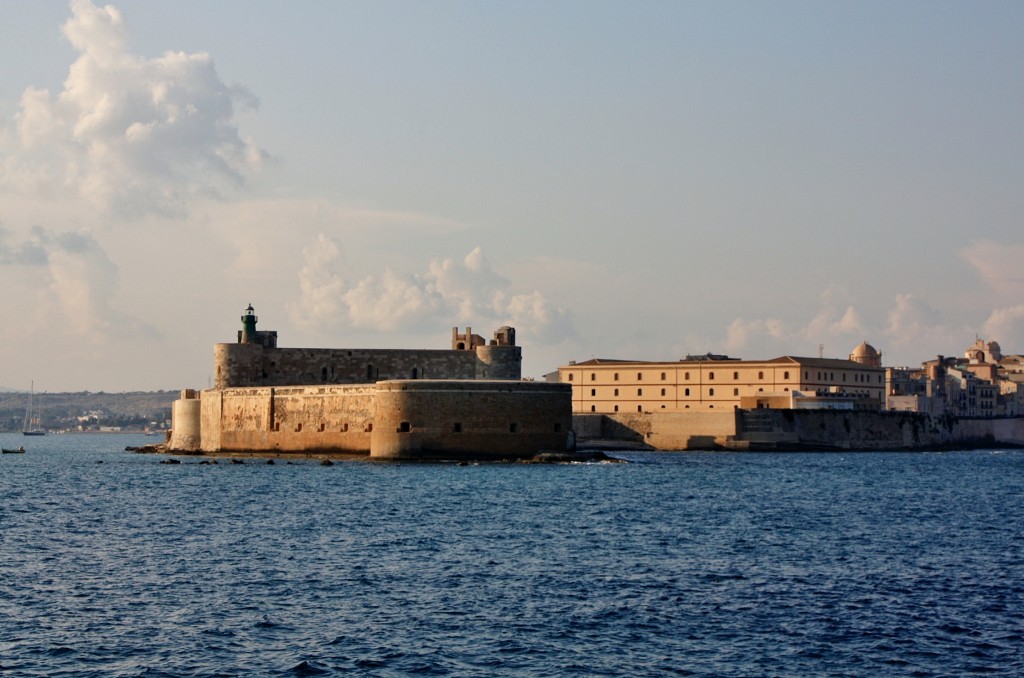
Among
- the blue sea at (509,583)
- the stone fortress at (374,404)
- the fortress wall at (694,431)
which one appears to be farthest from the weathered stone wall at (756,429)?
the blue sea at (509,583)

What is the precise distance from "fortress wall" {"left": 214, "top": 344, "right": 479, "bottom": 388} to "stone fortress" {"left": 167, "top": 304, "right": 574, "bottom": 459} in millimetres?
55

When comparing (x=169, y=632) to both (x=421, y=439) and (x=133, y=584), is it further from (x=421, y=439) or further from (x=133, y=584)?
(x=421, y=439)

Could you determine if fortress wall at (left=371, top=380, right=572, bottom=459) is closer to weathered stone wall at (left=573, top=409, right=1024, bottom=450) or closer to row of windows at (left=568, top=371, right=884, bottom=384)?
weathered stone wall at (left=573, top=409, right=1024, bottom=450)

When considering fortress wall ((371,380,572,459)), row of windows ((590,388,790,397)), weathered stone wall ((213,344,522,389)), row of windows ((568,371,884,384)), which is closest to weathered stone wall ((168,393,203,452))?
weathered stone wall ((213,344,522,389))

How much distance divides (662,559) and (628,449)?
57.8 metres

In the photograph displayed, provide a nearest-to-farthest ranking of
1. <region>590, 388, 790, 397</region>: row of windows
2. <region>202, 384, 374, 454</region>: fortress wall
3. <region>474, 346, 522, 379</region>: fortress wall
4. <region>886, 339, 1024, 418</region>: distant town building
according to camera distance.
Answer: <region>202, 384, 374, 454</region>: fortress wall → <region>474, 346, 522, 379</region>: fortress wall → <region>590, 388, 790, 397</region>: row of windows → <region>886, 339, 1024, 418</region>: distant town building

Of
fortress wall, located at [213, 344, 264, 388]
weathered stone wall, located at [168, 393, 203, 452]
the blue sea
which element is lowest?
the blue sea

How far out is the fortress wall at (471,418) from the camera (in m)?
63.0

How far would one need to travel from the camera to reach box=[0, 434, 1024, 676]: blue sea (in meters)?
20.1

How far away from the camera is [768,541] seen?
33.0 meters

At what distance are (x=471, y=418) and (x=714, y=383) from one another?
48.3 m

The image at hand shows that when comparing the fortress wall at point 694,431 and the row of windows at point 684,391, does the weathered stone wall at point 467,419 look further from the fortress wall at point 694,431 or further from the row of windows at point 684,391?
the row of windows at point 684,391

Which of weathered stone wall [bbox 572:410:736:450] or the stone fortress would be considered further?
weathered stone wall [bbox 572:410:736:450]

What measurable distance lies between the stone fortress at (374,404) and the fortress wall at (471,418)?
0.15 ft
